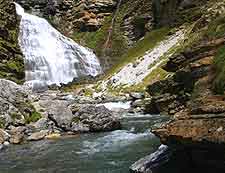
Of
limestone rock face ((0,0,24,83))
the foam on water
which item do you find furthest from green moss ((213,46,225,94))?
limestone rock face ((0,0,24,83))

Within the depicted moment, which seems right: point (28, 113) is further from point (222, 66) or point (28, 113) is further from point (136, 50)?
point (136, 50)

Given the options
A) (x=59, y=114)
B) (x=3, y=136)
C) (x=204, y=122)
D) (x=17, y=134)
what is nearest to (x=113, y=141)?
(x=17, y=134)

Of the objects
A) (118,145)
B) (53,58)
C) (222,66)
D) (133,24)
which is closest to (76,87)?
(53,58)

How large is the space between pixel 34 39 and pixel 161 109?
5838 cm

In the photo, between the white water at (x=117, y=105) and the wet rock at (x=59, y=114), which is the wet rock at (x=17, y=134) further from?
the white water at (x=117, y=105)

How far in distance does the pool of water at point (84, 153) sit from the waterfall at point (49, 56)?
56.6 meters

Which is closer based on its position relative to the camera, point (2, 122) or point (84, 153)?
point (84, 153)

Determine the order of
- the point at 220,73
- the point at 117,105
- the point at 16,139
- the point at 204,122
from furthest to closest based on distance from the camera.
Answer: the point at 117,105
the point at 16,139
the point at 220,73
the point at 204,122

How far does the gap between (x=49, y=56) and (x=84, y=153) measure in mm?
71554

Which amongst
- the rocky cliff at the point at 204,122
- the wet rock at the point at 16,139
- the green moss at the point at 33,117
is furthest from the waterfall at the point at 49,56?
the rocky cliff at the point at 204,122

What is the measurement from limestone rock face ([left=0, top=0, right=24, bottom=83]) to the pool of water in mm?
52110

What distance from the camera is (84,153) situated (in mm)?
29125

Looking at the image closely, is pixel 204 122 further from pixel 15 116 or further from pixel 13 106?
pixel 13 106

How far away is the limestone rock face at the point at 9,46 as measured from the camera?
87.3m
